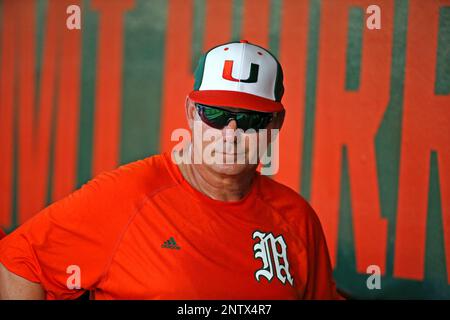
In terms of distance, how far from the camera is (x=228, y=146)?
1973 mm

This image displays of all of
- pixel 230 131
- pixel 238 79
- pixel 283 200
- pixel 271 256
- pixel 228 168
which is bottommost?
pixel 271 256

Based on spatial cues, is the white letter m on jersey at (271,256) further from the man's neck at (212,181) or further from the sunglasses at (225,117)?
the sunglasses at (225,117)

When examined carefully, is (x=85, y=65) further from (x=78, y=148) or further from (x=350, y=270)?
(x=350, y=270)

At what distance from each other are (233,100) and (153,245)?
477 millimetres

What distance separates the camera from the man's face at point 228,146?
197 centimetres

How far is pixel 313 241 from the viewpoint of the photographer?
7.16ft

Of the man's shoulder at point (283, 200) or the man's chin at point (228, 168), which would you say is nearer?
the man's chin at point (228, 168)

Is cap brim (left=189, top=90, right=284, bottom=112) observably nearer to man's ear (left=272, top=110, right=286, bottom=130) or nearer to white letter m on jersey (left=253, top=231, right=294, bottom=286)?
man's ear (left=272, top=110, right=286, bottom=130)

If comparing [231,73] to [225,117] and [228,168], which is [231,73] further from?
[228,168]

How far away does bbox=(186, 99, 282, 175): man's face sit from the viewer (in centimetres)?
197

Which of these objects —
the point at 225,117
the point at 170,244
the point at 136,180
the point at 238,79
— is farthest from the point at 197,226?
the point at 238,79

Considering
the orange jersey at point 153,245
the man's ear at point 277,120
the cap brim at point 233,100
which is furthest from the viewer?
the man's ear at point 277,120

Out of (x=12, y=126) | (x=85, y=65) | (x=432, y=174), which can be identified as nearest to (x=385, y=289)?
A: (x=432, y=174)

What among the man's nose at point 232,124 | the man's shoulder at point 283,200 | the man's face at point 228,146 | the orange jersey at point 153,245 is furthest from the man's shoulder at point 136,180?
the man's shoulder at point 283,200
